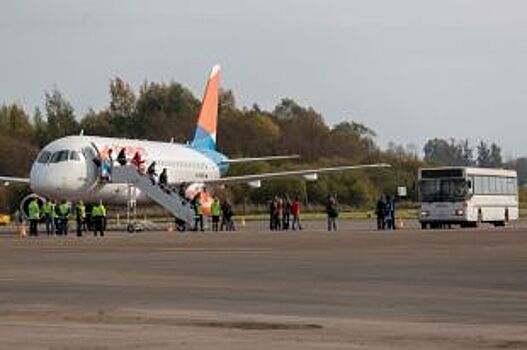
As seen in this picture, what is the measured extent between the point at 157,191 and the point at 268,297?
1424 inches

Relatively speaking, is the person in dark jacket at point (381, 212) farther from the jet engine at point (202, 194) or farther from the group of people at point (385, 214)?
the jet engine at point (202, 194)

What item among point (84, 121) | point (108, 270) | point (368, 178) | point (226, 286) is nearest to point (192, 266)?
point (108, 270)

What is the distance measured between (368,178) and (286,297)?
264ft

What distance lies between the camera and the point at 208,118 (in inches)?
2928

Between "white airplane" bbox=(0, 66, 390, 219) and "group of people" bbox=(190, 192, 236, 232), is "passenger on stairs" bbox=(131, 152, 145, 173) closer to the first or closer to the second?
"white airplane" bbox=(0, 66, 390, 219)

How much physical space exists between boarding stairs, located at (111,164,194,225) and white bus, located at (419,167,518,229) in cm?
1037

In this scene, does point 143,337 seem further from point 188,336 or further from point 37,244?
point 37,244

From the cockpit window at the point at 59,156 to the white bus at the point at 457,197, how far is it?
15599 mm

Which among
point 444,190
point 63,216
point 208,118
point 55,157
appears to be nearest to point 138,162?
point 55,157

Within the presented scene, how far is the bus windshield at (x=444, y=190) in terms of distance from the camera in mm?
55375

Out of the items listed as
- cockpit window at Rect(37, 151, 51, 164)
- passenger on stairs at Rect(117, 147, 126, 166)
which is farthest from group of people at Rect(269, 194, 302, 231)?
cockpit window at Rect(37, 151, 51, 164)

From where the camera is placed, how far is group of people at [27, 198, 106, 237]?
49.5m

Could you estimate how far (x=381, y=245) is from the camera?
116 feet

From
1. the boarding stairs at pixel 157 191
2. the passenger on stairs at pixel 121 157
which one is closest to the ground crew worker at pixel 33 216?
the boarding stairs at pixel 157 191
